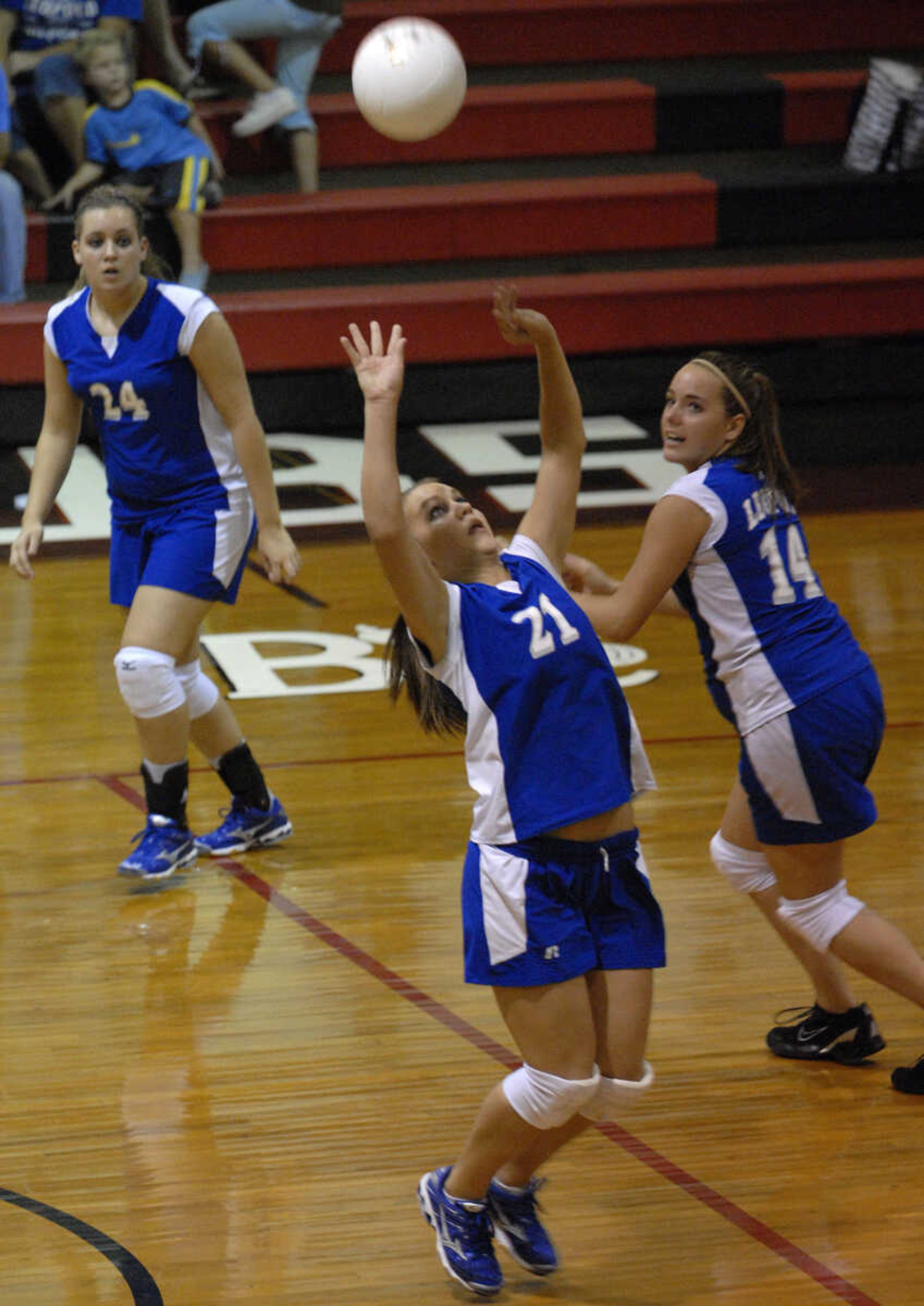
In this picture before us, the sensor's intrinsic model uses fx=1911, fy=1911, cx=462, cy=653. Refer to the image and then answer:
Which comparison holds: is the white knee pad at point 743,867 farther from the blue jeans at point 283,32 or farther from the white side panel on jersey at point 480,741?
the blue jeans at point 283,32

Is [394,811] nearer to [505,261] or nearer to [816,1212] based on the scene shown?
[816,1212]

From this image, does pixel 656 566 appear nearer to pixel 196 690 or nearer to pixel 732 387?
pixel 732 387

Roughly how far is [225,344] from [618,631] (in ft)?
5.25

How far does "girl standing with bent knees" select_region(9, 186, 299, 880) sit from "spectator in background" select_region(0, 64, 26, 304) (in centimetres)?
437

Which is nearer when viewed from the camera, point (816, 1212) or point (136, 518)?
point (816, 1212)

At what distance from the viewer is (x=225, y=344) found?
4.34 meters

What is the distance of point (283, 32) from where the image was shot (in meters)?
9.61

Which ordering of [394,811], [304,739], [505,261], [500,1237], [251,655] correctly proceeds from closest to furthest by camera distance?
[500,1237]
[394,811]
[304,739]
[251,655]
[505,261]

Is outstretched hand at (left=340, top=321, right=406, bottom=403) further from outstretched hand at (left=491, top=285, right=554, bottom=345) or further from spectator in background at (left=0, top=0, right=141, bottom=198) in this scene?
spectator in background at (left=0, top=0, right=141, bottom=198)

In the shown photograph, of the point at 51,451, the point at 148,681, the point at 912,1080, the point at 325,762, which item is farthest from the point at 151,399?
the point at 912,1080

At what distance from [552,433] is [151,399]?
61.9 inches

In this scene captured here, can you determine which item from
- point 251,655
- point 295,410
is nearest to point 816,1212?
point 251,655

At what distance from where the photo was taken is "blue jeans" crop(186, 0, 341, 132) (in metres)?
9.58

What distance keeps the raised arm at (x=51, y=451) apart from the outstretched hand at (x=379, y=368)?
6.27ft
